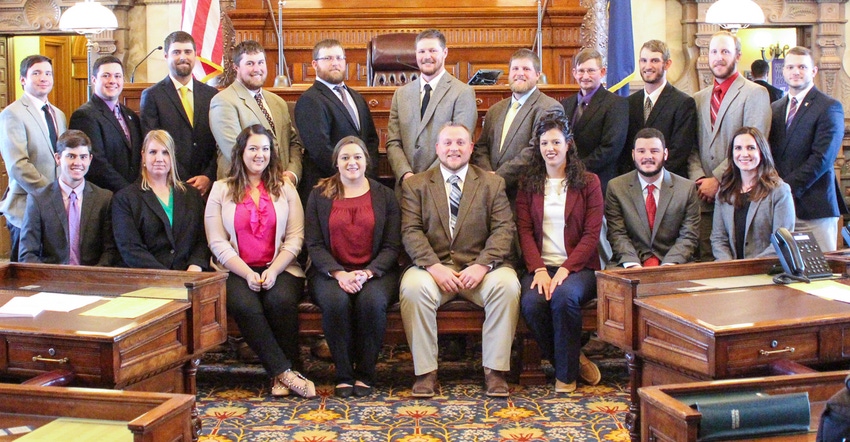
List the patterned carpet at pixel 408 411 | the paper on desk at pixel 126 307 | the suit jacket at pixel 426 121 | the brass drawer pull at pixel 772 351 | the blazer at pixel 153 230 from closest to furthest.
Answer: the brass drawer pull at pixel 772 351
the paper on desk at pixel 126 307
the patterned carpet at pixel 408 411
the blazer at pixel 153 230
the suit jacket at pixel 426 121

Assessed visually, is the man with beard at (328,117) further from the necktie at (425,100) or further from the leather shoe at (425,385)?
the leather shoe at (425,385)

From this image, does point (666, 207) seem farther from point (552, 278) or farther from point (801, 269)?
point (801, 269)

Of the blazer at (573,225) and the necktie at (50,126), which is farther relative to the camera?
the necktie at (50,126)

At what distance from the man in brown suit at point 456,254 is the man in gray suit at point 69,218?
153 cm

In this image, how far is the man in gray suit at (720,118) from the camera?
17.1 feet

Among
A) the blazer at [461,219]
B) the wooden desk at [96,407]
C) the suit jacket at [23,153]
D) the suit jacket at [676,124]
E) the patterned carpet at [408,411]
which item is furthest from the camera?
the suit jacket at [676,124]

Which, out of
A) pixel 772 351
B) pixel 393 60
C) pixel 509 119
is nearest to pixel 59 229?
pixel 509 119

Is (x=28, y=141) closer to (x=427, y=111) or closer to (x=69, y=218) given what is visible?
(x=69, y=218)

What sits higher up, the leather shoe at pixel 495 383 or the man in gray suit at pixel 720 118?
the man in gray suit at pixel 720 118

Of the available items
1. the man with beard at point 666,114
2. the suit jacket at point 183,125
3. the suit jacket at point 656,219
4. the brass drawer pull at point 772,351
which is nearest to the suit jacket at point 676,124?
the man with beard at point 666,114

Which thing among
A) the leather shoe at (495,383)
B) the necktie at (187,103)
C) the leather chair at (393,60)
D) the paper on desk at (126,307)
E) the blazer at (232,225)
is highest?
the leather chair at (393,60)

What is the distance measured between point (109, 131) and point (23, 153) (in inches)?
18.0

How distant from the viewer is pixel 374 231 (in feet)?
15.9

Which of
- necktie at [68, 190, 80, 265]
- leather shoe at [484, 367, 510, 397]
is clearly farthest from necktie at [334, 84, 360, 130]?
leather shoe at [484, 367, 510, 397]
